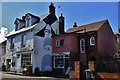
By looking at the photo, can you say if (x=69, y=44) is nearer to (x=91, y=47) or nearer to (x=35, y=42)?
(x=91, y=47)

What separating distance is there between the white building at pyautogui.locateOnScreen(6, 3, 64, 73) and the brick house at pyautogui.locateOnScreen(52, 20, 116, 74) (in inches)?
57.3

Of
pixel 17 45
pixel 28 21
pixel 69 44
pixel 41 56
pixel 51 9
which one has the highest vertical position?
pixel 51 9

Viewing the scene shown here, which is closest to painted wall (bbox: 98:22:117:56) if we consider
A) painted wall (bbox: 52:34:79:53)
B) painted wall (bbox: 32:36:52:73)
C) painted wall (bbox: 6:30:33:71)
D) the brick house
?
the brick house

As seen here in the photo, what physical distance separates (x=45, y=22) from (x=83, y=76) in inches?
632

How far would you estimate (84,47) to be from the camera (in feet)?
98.2

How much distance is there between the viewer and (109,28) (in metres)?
31.1

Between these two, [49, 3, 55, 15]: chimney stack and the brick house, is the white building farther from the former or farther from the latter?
the brick house

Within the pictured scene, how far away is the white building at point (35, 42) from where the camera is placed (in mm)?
31031

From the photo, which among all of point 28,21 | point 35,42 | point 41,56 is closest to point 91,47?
point 41,56

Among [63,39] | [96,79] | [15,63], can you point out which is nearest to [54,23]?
[63,39]

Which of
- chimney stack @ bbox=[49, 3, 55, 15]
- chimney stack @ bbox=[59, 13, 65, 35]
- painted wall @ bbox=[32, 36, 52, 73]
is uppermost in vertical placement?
chimney stack @ bbox=[49, 3, 55, 15]

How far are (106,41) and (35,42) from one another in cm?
1065

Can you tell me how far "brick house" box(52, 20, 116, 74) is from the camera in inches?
1133

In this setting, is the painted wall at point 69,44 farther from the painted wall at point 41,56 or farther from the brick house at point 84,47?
the painted wall at point 41,56
